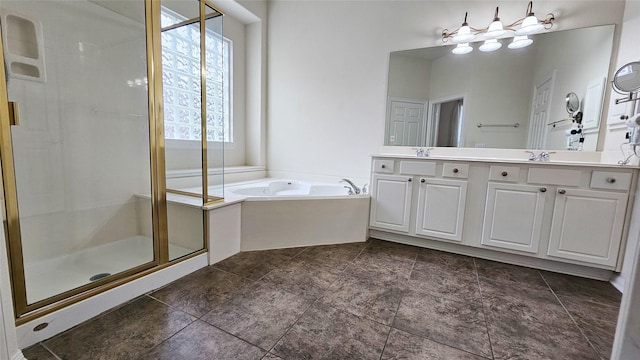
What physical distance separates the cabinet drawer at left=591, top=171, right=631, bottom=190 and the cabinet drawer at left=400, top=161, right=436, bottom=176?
3.32ft

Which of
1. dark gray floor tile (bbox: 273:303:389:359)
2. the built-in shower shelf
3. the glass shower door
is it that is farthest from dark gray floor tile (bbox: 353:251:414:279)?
the built-in shower shelf

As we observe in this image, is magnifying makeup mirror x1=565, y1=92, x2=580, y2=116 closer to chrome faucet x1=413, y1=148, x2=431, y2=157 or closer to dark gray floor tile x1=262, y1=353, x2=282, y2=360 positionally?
chrome faucet x1=413, y1=148, x2=431, y2=157

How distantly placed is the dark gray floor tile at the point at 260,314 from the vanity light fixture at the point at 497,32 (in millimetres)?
2634

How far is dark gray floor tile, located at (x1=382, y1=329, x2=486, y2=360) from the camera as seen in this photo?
1.13 m

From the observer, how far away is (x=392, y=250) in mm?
2332

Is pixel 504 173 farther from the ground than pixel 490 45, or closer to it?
closer to it

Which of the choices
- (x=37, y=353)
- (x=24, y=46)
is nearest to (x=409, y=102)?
(x=24, y=46)

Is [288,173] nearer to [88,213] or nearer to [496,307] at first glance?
[88,213]

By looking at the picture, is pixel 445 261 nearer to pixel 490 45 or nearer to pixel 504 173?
pixel 504 173

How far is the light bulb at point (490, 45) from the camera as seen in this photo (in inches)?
92.7

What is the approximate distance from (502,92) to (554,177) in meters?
0.90

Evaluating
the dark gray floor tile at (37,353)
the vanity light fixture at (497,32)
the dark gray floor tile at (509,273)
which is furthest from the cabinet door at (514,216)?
the dark gray floor tile at (37,353)

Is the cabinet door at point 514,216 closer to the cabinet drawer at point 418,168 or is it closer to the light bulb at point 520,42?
the cabinet drawer at point 418,168

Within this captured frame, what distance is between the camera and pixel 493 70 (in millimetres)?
2391
